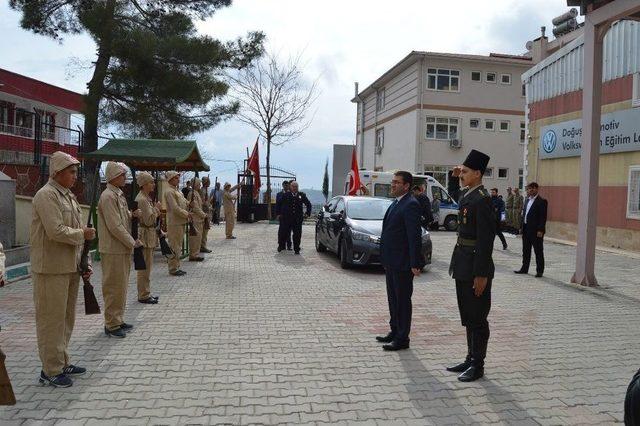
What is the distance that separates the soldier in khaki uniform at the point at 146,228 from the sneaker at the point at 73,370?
274 centimetres

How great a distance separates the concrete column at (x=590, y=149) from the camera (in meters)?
10.4

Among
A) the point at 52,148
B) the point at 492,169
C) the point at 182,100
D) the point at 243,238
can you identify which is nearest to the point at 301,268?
the point at 243,238

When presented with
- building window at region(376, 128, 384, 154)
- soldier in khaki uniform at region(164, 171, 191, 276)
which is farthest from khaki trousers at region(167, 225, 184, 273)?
building window at region(376, 128, 384, 154)

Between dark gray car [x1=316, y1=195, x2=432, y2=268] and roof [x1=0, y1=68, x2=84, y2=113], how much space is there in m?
13.4

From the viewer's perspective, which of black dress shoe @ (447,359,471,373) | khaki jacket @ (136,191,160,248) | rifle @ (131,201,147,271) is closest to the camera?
black dress shoe @ (447,359,471,373)

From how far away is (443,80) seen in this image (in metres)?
32.3

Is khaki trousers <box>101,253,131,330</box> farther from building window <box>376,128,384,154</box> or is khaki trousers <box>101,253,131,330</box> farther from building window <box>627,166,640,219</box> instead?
building window <box>376,128,384,154</box>

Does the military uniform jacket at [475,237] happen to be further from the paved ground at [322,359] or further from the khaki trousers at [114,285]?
the khaki trousers at [114,285]

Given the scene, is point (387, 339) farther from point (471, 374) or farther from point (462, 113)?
point (462, 113)

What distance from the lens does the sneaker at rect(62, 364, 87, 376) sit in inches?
198

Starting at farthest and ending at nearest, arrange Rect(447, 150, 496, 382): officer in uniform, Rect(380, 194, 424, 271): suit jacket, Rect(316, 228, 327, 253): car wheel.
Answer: Rect(316, 228, 327, 253): car wheel → Rect(380, 194, 424, 271): suit jacket → Rect(447, 150, 496, 382): officer in uniform

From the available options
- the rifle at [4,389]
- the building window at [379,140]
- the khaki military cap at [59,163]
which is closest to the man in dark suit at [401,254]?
the khaki military cap at [59,163]

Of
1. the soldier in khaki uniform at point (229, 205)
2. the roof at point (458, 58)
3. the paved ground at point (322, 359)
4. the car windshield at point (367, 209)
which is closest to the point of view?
the paved ground at point (322, 359)

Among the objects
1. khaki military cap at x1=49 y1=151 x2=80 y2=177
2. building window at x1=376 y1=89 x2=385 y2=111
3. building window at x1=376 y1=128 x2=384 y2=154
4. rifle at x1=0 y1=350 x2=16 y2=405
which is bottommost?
rifle at x1=0 y1=350 x2=16 y2=405
